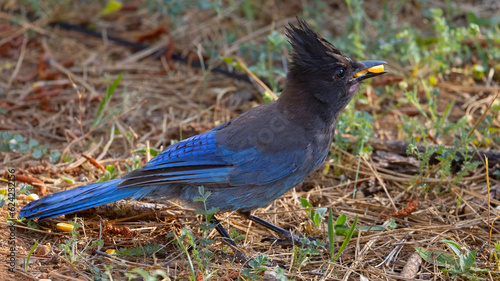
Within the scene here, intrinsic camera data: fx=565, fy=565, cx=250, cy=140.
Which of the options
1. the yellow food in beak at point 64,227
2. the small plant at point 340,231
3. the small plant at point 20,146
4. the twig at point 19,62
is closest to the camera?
the small plant at point 340,231

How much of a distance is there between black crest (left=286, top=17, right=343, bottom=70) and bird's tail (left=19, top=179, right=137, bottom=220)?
4.34 feet

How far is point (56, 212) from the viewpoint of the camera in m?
3.22

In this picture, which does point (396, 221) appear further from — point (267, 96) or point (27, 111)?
point (27, 111)

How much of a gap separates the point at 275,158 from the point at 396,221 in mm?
915

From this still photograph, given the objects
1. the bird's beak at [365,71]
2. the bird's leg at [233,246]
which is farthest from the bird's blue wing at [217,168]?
the bird's beak at [365,71]

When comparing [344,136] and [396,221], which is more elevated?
[344,136]

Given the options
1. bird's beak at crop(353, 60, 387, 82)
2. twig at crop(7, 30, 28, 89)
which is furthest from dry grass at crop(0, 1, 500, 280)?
bird's beak at crop(353, 60, 387, 82)

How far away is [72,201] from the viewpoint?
3244mm

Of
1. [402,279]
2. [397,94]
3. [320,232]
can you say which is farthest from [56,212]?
[397,94]

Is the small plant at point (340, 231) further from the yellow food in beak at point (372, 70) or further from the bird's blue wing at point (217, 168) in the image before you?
the yellow food in beak at point (372, 70)

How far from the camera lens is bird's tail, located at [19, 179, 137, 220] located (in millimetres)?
3227

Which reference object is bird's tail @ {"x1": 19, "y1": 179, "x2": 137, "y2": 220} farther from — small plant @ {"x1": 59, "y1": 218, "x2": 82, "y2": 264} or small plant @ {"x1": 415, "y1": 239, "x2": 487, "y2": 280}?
small plant @ {"x1": 415, "y1": 239, "x2": 487, "y2": 280}

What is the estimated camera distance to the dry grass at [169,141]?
3.15 m

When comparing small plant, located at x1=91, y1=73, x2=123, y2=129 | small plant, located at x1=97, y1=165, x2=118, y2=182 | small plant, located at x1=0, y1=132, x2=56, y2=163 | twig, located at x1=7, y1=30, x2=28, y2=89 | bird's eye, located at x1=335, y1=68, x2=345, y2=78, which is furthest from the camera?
twig, located at x1=7, y1=30, x2=28, y2=89
